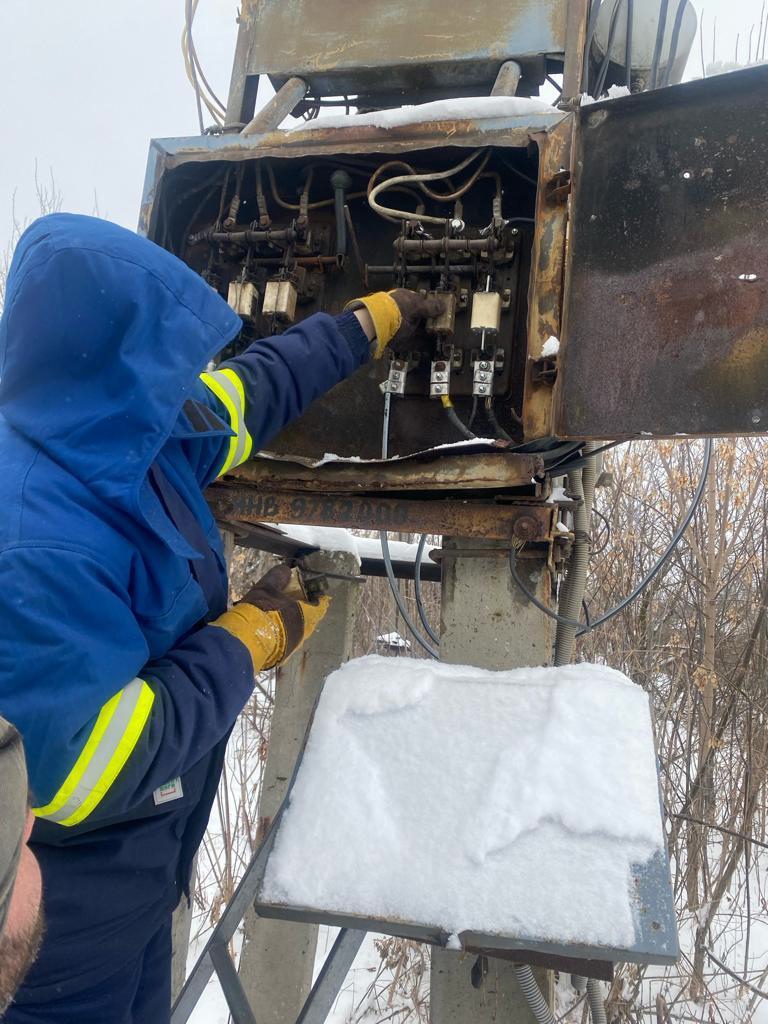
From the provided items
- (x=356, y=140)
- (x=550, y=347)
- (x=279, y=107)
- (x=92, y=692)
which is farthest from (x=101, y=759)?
(x=279, y=107)

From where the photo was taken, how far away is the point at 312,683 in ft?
10.2

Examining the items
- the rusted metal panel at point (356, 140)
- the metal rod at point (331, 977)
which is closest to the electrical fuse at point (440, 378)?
the rusted metal panel at point (356, 140)

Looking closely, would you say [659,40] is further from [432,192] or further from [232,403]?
[232,403]

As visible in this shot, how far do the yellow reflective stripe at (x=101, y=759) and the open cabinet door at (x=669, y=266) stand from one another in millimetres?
1124

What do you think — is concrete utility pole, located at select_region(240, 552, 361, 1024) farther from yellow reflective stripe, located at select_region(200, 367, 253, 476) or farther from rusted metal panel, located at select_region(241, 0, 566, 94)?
rusted metal panel, located at select_region(241, 0, 566, 94)

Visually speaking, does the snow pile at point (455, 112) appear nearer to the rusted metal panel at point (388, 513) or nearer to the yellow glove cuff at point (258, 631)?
the rusted metal panel at point (388, 513)

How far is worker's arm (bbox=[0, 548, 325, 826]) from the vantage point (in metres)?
0.99

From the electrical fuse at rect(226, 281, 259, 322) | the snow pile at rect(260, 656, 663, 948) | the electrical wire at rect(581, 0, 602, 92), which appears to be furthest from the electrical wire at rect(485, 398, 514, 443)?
the electrical wire at rect(581, 0, 602, 92)

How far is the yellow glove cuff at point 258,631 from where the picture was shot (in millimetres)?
1526

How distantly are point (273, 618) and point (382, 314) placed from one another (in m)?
0.89

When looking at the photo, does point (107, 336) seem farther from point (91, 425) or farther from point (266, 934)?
point (266, 934)

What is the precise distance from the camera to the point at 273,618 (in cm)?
166

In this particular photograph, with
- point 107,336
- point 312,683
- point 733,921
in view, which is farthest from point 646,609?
point 107,336

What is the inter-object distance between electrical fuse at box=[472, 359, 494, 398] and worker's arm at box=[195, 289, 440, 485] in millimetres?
277
